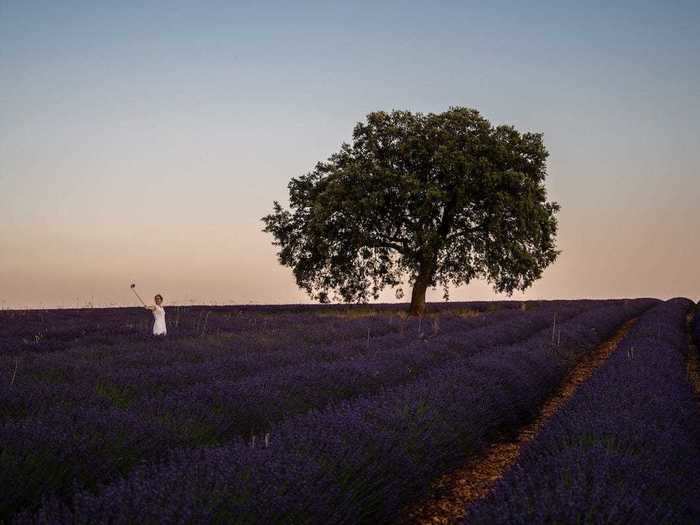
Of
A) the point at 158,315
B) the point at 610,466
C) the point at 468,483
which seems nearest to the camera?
the point at 610,466

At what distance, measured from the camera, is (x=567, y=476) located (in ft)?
10.3

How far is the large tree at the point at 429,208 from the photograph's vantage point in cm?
2034

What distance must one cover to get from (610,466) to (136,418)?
Result: 302 cm

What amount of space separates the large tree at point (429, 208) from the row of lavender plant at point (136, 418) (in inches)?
518

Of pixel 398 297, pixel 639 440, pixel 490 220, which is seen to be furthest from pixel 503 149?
pixel 639 440

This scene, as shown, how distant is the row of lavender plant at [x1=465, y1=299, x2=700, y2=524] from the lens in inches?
106

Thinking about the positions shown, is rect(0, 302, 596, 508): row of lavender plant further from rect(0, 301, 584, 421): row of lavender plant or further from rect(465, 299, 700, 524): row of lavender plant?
rect(465, 299, 700, 524): row of lavender plant

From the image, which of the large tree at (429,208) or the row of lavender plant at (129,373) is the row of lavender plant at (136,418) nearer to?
the row of lavender plant at (129,373)

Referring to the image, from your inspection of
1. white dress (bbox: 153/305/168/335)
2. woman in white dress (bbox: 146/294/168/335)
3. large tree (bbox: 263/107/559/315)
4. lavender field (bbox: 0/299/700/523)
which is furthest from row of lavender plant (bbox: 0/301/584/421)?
large tree (bbox: 263/107/559/315)

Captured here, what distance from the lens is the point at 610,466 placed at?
3.31 metres

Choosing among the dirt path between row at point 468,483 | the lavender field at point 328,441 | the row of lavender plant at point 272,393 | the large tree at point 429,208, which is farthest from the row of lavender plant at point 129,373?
the large tree at point 429,208

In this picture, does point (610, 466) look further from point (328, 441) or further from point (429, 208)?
point (429, 208)

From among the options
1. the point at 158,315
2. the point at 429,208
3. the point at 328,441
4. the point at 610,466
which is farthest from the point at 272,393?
the point at 429,208

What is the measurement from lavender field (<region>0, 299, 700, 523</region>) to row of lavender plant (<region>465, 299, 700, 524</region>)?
13 mm
